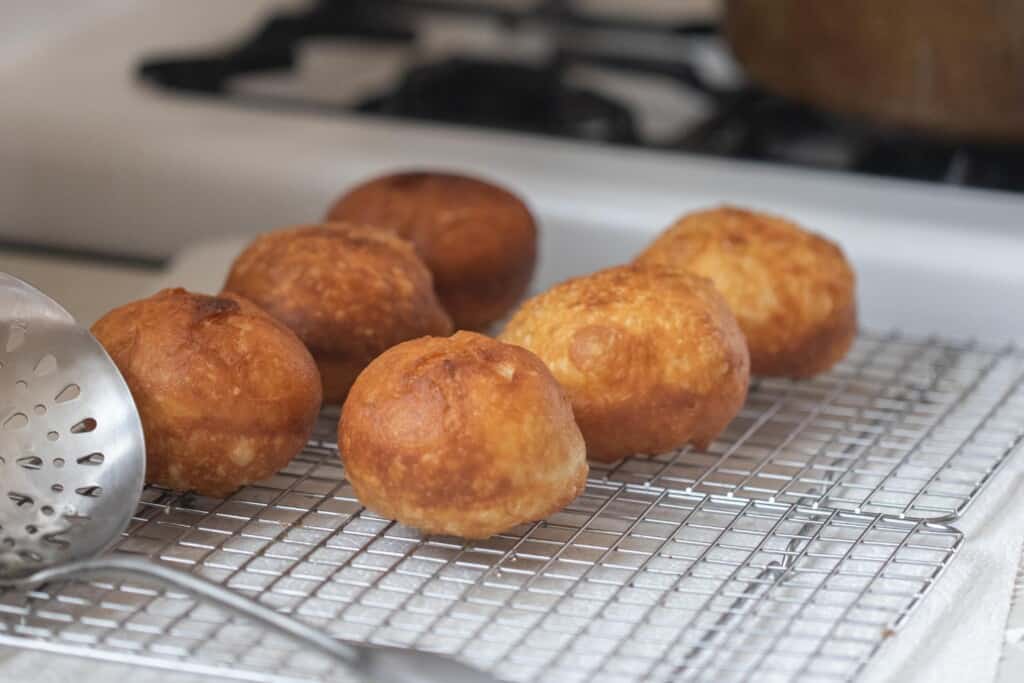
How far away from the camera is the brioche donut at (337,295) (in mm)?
1012

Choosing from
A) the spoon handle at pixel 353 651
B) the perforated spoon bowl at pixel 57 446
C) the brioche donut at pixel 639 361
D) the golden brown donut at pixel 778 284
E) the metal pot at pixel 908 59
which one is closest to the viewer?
the spoon handle at pixel 353 651

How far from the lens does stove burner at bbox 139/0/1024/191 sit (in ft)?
4.87

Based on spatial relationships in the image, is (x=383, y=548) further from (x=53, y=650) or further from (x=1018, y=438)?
(x=1018, y=438)

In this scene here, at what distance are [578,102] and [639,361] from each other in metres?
0.65

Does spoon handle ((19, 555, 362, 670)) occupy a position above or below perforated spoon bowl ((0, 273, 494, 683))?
below

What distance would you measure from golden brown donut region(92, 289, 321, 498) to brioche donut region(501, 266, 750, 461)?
0.52 ft

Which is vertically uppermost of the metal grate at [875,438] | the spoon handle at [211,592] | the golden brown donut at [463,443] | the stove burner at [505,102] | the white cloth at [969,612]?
the stove burner at [505,102]

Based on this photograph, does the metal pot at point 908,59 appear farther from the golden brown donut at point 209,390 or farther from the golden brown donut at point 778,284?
the golden brown donut at point 209,390

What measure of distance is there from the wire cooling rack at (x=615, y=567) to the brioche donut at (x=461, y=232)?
6.6 inches

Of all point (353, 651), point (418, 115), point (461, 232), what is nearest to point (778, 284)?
point (461, 232)

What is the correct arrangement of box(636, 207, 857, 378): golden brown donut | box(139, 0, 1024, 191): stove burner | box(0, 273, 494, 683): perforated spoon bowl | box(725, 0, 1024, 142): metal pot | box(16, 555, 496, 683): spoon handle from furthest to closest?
box(139, 0, 1024, 191): stove burner, box(725, 0, 1024, 142): metal pot, box(636, 207, 857, 378): golden brown donut, box(0, 273, 494, 683): perforated spoon bowl, box(16, 555, 496, 683): spoon handle

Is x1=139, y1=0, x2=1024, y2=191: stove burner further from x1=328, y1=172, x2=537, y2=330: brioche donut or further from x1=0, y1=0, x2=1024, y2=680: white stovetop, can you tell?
x1=328, y1=172, x2=537, y2=330: brioche donut

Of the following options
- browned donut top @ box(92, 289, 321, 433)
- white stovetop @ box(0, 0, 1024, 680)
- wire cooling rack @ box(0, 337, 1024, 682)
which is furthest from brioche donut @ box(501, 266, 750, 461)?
white stovetop @ box(0, 0, 1024, 680)

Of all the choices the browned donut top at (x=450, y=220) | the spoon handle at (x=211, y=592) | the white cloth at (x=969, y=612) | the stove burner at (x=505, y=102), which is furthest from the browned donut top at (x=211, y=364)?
the stove burner at (x=505, y=102)
